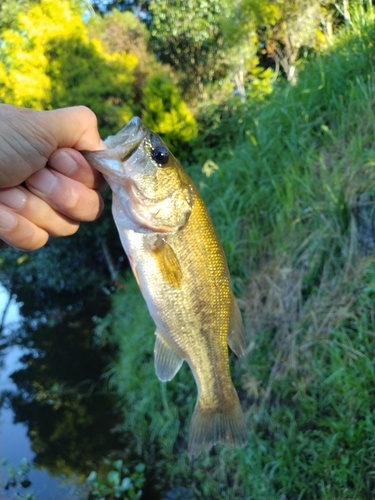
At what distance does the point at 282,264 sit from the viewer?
10.7ft

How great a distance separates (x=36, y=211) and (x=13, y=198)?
102 millimetres

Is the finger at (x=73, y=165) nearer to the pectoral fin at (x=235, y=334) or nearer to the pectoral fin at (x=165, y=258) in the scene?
the pectoral fin at (x=165, y=258)

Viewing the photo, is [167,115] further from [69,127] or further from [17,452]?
[69,127]

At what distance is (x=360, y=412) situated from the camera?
2.39 m

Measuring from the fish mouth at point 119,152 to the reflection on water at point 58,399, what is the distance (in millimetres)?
3644

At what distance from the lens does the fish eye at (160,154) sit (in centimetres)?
141

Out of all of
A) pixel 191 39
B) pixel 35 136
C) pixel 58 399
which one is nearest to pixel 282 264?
pixel 35 136

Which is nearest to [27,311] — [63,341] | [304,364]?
[63,341]

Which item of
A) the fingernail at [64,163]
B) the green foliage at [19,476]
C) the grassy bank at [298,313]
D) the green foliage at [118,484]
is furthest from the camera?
the green foliage at [19,476]

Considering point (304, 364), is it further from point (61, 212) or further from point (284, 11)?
point (284, 11)

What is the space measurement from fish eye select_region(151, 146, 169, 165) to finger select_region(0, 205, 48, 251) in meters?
0.60

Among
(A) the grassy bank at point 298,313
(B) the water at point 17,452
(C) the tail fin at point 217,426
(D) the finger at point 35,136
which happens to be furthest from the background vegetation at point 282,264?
(D) the finger at point 35,136

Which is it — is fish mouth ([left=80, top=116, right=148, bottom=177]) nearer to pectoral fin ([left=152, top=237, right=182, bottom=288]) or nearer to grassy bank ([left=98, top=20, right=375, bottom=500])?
pectoral fin ([left=152, top=237, right=182, bottom=288])

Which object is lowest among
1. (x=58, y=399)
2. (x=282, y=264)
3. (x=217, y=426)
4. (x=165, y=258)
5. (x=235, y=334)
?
(x=58, y=399)
